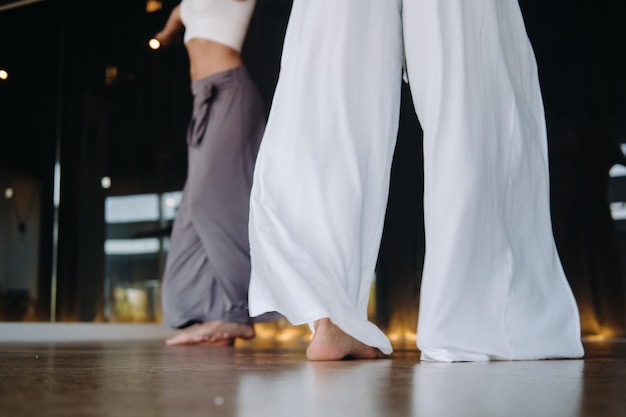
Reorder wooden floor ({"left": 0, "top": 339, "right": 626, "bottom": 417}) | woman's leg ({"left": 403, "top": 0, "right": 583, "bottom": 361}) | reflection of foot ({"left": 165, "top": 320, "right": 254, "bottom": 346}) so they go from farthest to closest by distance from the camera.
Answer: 1. reflection of foot ({"left": 165, "top": 320, "right": 254, "bottom": 346})
2. woman's leg ({"left": 403, "top": 0, "right": 583, "bottom": 361})
3. wooden floor ({"left": 0, "top": 339, "right": 626, "bottom": 417})

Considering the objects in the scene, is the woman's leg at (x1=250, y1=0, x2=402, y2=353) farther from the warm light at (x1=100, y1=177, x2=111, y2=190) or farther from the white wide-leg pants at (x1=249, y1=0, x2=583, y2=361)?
the warm light at (x1=100, y1=177, x2=111, y2=190)

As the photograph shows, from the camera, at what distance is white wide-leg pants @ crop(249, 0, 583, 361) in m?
1.09

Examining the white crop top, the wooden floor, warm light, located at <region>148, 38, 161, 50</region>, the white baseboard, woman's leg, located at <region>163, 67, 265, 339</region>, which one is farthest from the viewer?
warm light, located at <region>148, 38, 161, 50</region>

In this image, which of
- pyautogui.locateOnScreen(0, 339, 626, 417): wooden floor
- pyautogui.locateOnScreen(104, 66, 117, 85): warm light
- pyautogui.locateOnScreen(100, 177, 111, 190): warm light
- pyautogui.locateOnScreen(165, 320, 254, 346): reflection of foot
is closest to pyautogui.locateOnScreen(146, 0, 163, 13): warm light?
pyautogui.locateOnScreen(104, 66, 117, 85): warm light

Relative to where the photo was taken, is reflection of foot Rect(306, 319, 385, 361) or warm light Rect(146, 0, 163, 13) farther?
warm light Rect(146, 0, 163, 13)

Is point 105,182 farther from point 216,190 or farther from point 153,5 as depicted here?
point 216,190

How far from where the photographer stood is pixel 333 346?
43.3 inches

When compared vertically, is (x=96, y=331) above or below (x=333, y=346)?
below

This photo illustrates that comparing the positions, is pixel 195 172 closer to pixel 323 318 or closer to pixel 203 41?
pixel 203 41

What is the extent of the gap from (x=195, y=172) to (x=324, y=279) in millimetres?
1537

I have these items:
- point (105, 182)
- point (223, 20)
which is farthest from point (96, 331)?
point (223, 20)

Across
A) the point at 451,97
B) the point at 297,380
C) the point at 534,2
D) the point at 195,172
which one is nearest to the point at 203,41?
the point at 195,172

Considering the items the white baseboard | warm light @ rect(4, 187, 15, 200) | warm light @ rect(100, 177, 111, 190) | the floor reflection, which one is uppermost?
warm light @ rect(100, 177, 111, 190)

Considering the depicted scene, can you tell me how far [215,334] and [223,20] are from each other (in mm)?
1082
